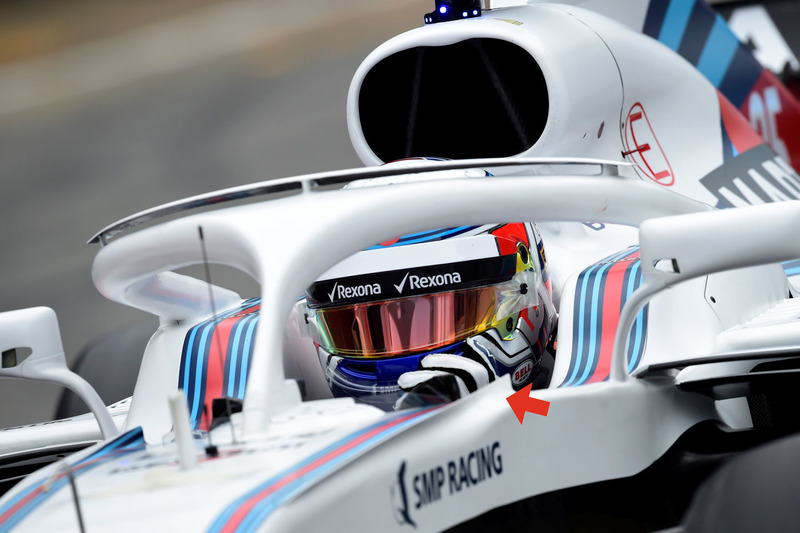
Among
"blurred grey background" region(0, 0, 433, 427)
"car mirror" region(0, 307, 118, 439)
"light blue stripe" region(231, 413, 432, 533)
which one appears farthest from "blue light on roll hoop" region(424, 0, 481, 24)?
"blurred grey background" region(0, 0, 433, 427)

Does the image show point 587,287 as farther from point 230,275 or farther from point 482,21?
point 230,275

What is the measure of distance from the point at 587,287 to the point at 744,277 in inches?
13.8

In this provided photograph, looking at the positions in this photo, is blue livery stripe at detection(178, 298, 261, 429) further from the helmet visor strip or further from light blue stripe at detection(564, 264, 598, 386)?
light blue stripe at detection(564, 264, 598, 386)

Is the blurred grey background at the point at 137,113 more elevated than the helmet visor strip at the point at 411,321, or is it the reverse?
the blurred grey background at the point at 137,113

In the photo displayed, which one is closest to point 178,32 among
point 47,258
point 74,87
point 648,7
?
point 74,87

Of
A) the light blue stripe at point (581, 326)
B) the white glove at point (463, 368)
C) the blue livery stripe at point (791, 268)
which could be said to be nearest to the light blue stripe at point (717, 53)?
the blue livery stripe at point (791, 268)

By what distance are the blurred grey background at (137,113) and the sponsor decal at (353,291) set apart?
417 centimetres

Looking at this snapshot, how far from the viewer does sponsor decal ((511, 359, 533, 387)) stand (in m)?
1.73

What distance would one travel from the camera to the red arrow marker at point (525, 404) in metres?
1.27

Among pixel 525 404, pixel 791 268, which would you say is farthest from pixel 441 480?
pixel 791 268

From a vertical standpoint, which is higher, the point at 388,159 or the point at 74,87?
the point at 74,87

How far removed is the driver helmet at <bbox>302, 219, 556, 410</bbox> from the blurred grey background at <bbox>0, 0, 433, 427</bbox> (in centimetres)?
415

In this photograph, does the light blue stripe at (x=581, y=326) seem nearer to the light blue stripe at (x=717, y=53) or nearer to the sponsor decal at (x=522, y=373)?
the sponsor decal at (x=522, y=373)

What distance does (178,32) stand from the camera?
22.0ft
